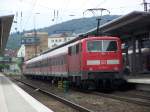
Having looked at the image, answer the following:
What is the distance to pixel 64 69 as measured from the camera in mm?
33000

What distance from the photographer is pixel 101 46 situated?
1028 inches

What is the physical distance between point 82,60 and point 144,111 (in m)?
10.8

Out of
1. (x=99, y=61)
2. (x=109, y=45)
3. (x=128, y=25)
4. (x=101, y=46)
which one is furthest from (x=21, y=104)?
(x=128, y=25)

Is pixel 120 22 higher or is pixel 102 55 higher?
pixel 120 22

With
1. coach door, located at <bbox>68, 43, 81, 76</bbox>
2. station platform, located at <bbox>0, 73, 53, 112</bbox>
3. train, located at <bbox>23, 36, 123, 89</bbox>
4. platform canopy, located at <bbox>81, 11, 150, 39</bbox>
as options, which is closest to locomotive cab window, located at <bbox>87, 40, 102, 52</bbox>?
train, located at <bbox>23, 36, 123, 89</bbox>

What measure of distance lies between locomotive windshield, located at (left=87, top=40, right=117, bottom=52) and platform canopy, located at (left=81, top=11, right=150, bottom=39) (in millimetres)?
3192

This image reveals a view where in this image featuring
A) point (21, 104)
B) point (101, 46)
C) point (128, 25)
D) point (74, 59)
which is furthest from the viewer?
point (128, 25)

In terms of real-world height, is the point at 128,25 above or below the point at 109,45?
above

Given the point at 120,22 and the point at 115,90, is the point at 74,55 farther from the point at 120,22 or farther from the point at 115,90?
the point at 120,22

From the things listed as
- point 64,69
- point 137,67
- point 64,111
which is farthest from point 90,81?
point 137,67

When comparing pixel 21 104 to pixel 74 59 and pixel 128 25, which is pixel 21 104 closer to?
pixel 74 59

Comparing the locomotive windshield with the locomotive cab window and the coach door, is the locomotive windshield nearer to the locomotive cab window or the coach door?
the locomotive cab window

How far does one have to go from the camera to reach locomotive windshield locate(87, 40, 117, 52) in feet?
85.5

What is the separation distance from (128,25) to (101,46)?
796 cm
